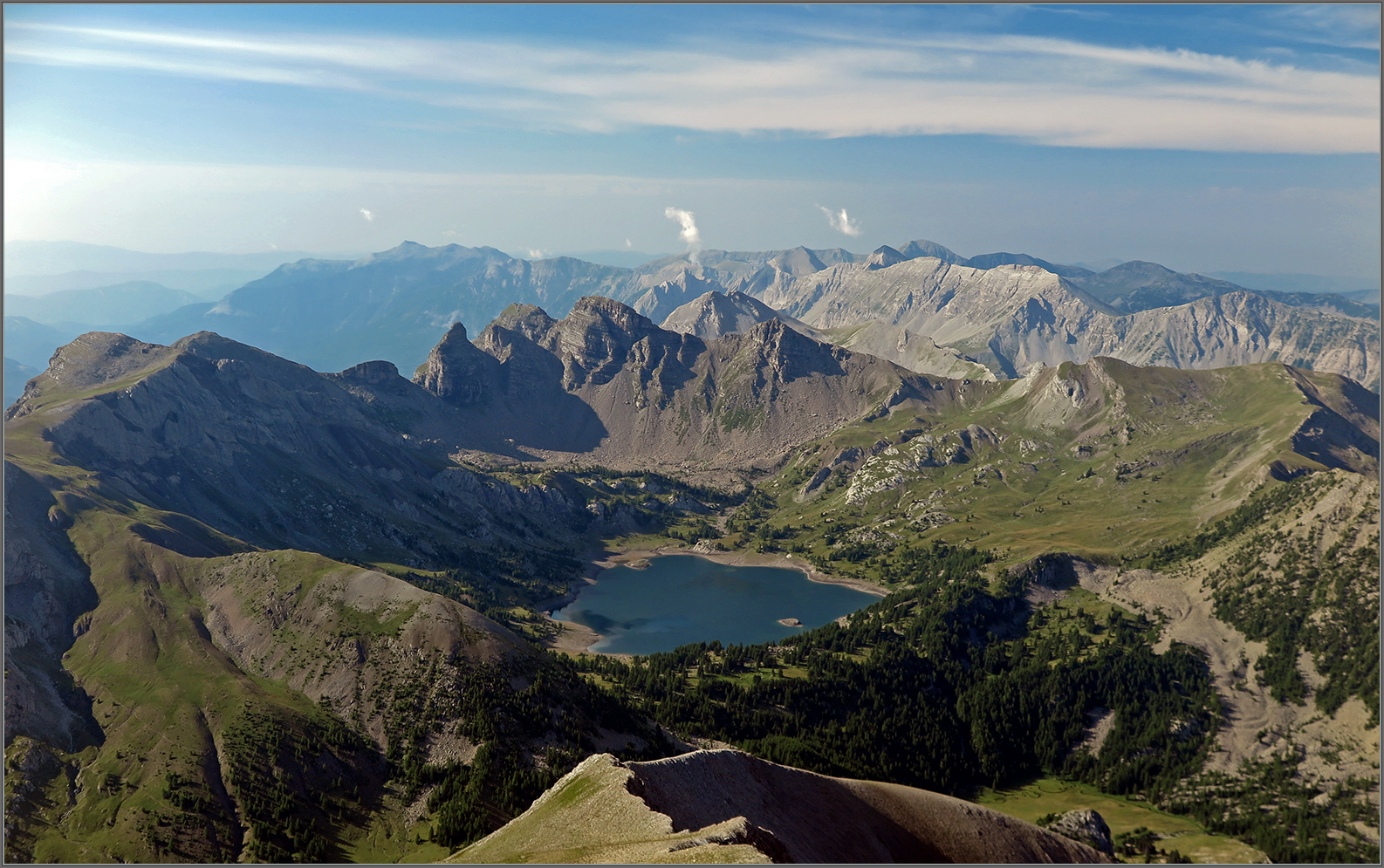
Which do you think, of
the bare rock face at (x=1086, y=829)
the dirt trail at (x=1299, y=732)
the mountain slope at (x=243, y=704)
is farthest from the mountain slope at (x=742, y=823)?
the dirt trail at (x=1299, y=732)

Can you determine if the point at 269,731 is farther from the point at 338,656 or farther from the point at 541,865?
the point at 541,865

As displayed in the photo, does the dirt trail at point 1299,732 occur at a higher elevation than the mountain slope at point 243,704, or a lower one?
lower

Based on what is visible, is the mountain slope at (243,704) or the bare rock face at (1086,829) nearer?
the mountain slope at (243,704)

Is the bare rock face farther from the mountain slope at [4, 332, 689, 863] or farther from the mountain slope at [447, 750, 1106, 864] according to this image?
the mountain slope at [4, 332, 689, 863]

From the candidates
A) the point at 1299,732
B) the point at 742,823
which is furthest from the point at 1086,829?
the point at 742,823

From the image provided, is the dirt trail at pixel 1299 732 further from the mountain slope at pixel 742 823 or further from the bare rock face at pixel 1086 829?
the mountain slope at pixel 742 823

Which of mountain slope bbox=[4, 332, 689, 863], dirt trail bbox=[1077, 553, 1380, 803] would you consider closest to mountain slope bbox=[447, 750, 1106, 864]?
mountain slope bbox=[4, 332, 689, 863]
